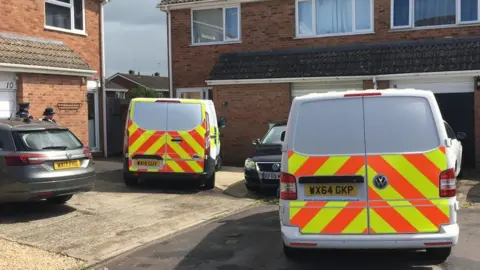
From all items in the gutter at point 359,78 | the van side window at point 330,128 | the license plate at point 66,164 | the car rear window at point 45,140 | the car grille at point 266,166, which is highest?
the gutter at point 359,78

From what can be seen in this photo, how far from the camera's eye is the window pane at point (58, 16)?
16.1 m

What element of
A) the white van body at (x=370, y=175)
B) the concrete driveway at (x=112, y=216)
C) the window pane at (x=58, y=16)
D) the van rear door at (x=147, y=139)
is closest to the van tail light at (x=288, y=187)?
the white van body at (x=370, y=175)

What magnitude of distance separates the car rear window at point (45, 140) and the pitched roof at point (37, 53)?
203 inches

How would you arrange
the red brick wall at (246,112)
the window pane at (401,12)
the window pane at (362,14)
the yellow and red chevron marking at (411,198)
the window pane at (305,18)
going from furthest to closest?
the window pane at (305,18) < the window pane at (362,14) < the red brick wall at (246,112) < the window pane at (401,12) < the yellow and red chevron marking at (411,198)

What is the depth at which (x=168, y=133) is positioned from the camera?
1109 centimetres

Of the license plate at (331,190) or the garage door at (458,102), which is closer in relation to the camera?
the license plate at (331,190)

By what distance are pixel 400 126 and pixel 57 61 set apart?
39.0 feet

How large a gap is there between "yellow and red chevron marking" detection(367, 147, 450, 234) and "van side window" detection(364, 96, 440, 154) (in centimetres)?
11

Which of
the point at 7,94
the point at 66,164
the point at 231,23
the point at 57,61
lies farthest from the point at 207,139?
the point at 231,23

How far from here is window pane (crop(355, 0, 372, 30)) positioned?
→ 53.9 feet

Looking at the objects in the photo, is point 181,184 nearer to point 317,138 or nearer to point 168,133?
point 168,133

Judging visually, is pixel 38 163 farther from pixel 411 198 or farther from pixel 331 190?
pixel 411 198

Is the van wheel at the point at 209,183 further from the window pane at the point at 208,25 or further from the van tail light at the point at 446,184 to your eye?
the window pane at the point at 208,25

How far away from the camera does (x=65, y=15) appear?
1680 cm
